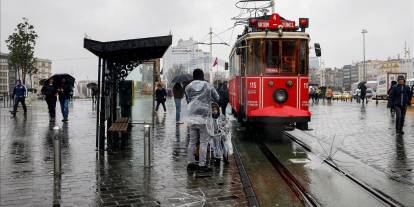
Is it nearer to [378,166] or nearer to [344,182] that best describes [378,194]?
[344,182]

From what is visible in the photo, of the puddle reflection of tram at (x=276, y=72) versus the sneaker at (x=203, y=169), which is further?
the puddle reflection of tram at (x=276, y=72)

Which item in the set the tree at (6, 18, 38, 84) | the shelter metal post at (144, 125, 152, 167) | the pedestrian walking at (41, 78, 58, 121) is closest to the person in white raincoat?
the shelter metal post at (144, 125, 152, 167)

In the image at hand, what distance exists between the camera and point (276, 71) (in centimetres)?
1288

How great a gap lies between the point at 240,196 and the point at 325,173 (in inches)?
99.5

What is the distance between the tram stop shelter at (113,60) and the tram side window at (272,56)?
2.83m

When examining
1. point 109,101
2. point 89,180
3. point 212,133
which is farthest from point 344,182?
point 109,101

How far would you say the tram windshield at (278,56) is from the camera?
12914mm

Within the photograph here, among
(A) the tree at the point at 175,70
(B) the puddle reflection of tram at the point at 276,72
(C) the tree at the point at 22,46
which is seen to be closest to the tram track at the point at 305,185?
(B) the puddle reflection of tram at the point at 276,72

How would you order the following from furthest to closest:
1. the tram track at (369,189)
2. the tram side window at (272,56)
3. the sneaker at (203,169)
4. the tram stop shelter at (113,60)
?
the tram side window at (272,56) → the tram stop shelter at (113,60) → the sneaker at (203,169) → the tram track at (369,189)

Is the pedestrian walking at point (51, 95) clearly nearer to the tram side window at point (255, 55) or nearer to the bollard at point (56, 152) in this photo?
the tram side window at point (255, 55)

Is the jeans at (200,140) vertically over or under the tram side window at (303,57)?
under

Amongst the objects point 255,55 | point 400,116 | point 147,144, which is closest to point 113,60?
point 255,55

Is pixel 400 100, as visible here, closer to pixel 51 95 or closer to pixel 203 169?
pixel 203 169

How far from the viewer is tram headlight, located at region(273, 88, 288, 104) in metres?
12.8
